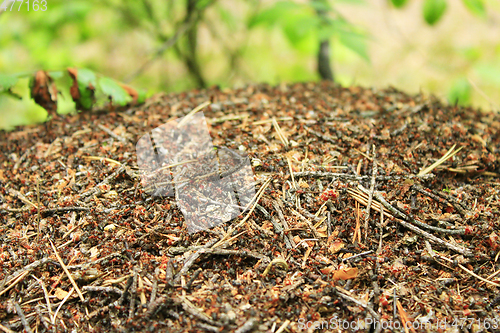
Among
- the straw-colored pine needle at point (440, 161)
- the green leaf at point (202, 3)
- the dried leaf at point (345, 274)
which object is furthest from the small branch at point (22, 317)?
the green leaf at point (202, 3)

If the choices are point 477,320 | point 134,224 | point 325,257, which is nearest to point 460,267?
point 477,320

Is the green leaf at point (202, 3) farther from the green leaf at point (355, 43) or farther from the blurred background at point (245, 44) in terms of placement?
the green leaf at point (355, 43)

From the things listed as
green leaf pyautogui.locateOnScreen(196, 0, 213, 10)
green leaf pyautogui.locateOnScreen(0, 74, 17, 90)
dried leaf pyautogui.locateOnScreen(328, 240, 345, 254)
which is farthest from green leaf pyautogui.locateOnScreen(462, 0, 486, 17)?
green leaf pyautogui.locateOnScreen(0, 74, 17, 90)

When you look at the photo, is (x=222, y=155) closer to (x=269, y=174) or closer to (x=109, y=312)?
(x=269, y=174)

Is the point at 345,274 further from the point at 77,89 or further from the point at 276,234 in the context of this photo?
the point at 77,89

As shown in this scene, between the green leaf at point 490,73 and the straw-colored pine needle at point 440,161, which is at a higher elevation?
the green leaf at point 490,73

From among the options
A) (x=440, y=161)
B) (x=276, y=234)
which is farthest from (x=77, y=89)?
(x=440, y=161)

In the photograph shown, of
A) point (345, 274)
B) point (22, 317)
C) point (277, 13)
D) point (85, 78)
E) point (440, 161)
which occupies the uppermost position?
point (277, 13)
